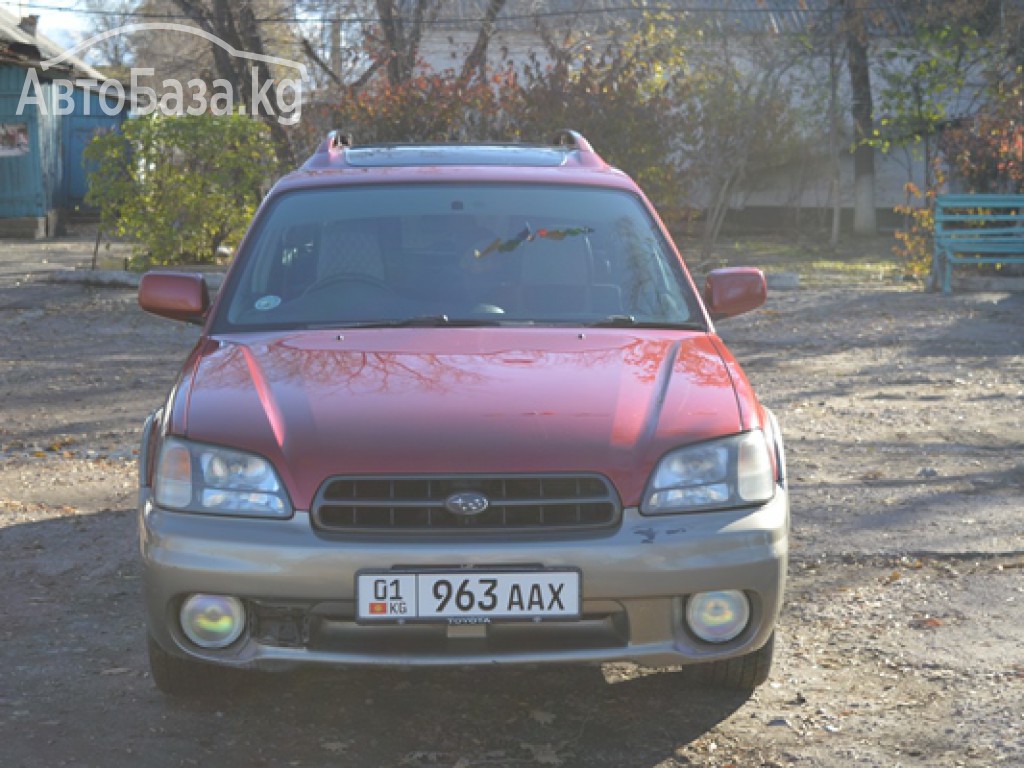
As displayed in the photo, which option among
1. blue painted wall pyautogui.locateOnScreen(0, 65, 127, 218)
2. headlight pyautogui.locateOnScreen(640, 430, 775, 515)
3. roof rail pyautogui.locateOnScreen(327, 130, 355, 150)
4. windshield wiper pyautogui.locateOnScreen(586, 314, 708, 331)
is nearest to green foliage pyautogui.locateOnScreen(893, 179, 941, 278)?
roof rail pyautogui.locateOnScreen(327, 130, 355, 150)

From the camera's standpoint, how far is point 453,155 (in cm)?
606

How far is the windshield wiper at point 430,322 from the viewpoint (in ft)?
16.1

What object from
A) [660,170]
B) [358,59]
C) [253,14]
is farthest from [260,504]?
[358,59]

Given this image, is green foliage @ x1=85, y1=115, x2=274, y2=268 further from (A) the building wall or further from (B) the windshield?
(B) the windshield

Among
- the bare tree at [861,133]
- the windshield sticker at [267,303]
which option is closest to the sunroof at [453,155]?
the windshield sticker at [267,303]

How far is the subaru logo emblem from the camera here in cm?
389

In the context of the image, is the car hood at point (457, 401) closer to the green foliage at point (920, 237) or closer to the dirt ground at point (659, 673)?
the dirt ground at point (659, 673)

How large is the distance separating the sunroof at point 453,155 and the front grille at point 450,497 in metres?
2.16

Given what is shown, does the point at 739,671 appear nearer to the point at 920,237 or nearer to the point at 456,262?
the point at 456,262

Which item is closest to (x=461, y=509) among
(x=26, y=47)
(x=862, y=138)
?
(x=26, y=47)

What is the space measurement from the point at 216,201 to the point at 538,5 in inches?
674

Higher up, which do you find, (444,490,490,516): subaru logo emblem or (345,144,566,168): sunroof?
(345,144,566,168): sunroof

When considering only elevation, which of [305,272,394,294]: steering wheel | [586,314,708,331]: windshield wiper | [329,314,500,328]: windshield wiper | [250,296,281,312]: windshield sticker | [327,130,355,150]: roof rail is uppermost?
[327,130,355,150]: roof rail

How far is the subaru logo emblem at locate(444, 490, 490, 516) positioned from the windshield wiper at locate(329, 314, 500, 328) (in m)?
1.09
